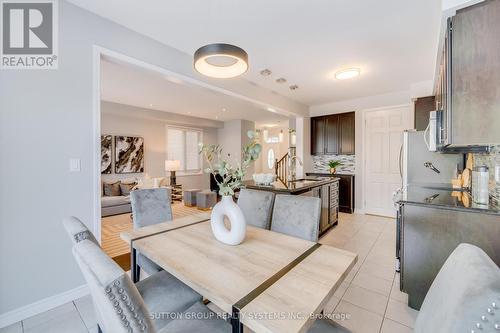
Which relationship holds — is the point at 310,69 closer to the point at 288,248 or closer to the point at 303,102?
the point at 303,102

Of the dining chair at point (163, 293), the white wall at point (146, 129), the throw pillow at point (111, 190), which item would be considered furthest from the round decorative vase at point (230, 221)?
the white wall at point (146, 129)

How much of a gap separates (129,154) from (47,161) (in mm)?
4703

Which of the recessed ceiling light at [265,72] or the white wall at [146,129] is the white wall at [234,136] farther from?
the recessed ceiling light at [265,72]

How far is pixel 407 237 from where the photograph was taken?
6.43 ft

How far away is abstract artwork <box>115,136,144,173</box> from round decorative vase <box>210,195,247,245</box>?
18.9 feet

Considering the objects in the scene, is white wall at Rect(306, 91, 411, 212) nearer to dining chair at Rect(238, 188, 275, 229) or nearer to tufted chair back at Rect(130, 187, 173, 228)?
dining chair at Rect(238, 188, 275, 229)

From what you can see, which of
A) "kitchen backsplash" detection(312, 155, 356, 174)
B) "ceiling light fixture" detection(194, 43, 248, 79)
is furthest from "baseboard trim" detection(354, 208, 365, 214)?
"ceiling light fixture" detection(194, 43, 248, 79)

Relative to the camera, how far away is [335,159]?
582cm

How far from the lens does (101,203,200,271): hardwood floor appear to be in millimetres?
2852

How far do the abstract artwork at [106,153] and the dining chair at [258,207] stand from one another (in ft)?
17.0

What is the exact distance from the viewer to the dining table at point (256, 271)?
0.83m

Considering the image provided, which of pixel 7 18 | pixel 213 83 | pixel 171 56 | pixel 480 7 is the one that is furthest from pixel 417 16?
pixel 7 18

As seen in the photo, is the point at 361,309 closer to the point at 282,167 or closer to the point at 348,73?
the point at 348,73

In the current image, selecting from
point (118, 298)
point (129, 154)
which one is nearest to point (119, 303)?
point (118, 298)
